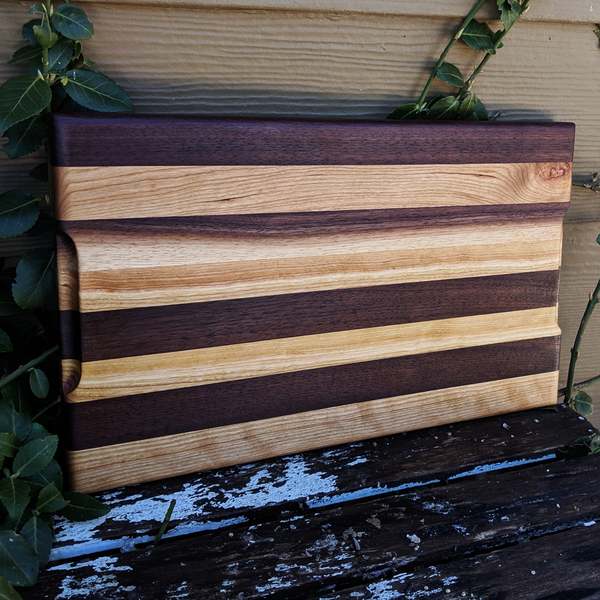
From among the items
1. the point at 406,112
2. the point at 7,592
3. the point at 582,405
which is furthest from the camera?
the point at 582,405

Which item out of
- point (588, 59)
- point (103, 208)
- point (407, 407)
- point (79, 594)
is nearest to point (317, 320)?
point (407, 407)

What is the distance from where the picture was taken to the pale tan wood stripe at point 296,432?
0.84 m

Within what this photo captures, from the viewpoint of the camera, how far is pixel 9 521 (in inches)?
28.3

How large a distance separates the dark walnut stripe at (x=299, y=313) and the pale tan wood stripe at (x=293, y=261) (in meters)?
0.01

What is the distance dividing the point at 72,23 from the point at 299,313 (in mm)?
534

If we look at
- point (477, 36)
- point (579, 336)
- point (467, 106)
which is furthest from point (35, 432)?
point (579, 336)

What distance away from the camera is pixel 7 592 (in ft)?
2.00

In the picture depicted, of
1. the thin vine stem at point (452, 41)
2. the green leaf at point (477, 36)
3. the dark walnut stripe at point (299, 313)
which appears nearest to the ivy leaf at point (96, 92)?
the dark walnut stripe at point (299, 313)

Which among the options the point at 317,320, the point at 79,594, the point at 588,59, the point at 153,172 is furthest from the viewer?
the point at 588,59

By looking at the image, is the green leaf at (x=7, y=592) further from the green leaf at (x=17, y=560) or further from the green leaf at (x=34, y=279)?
the green leaf at (x=34, y=279)

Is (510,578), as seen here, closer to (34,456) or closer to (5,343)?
(34,456)

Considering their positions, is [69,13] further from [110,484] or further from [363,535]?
[363,535]

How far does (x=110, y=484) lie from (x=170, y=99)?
623mm

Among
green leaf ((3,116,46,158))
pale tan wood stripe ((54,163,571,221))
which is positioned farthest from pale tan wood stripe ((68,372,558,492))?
green leaf ((3,116,46,158))
